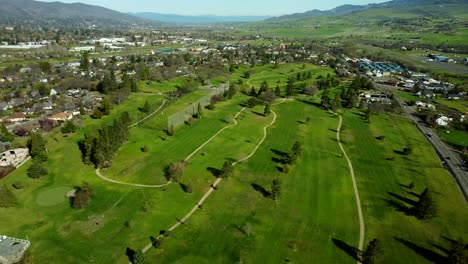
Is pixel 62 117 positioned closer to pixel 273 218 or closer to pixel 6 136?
pixel 6 136

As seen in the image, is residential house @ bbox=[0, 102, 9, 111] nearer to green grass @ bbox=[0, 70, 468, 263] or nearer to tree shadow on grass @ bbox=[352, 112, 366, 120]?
green grass @ bbox=[0, 70, 468, 263]

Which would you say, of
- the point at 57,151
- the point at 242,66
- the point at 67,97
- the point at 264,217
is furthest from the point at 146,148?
the point at 242,66

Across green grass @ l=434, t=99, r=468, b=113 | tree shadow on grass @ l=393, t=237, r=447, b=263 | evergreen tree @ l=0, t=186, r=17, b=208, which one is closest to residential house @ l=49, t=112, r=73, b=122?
evergreen tree @ l=0, t=186, r=17, b=208

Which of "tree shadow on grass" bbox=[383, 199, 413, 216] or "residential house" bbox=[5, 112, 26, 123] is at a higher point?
"tree shadow on grass" bbox=[383, 199, 413, 216]

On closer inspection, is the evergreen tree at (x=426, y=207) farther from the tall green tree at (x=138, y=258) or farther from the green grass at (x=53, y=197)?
the green grass at (x=53, y=197)

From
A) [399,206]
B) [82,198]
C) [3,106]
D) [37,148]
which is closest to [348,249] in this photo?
[399,206]

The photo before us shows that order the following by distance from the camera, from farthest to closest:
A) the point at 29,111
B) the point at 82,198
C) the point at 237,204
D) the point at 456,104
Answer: the point at 456,104 → the point at 29,111 → the point at 237,204 → the point at 82,198

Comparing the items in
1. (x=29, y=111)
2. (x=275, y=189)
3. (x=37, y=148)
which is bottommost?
(x=29, y=111)

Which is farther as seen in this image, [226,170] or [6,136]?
[6,136]
